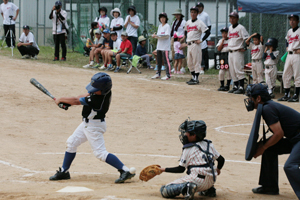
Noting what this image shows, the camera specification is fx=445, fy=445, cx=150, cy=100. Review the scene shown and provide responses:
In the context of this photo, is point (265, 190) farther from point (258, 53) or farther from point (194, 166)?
point (258, 53)

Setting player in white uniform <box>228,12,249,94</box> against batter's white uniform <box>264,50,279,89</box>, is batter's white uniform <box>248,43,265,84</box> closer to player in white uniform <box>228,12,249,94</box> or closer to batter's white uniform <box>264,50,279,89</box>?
batter's white uniform <box>264,50,279,89</box>

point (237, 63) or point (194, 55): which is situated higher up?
point (194, 55)

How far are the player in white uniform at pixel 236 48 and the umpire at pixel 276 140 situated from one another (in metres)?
8.78

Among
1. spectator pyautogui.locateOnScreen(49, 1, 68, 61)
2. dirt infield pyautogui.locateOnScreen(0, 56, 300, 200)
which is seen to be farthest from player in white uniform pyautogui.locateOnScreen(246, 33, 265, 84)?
spectator pyautogui.locateOnScreen(49, 1, 68, 61)

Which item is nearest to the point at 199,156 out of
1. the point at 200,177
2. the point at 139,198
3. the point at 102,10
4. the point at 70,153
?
the point at 200,177

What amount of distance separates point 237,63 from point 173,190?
966 centimetres

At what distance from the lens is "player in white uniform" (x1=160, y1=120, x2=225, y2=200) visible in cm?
524

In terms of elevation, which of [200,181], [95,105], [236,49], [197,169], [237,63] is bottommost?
[200,181]

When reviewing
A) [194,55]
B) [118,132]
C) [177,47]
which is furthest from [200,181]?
[177,47]

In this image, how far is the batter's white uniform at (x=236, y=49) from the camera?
553 inches

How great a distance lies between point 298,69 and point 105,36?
773 cm

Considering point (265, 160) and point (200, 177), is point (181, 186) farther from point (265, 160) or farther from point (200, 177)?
point (265, 160)

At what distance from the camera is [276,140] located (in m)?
5.32

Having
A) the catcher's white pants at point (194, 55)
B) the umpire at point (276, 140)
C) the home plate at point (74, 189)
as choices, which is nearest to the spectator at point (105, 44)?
the catcher's white pants at point (194, 55)
